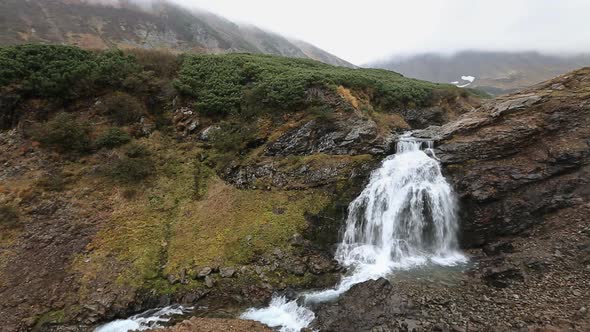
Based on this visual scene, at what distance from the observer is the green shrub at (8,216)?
17.0m

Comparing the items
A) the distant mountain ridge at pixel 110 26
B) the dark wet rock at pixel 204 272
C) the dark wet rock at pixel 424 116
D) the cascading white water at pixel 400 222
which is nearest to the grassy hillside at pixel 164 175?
the dark wet rock at pixel 204 272

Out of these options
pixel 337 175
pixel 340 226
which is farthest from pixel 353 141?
pixel 340 226

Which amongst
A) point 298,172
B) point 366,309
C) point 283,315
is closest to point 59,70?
point 298,172

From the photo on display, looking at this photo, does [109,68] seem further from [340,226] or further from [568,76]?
[568,76]

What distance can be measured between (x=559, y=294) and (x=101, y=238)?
2179 cm

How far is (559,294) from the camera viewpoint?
1238 centimetres

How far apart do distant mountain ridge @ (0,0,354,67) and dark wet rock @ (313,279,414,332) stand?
187 ft

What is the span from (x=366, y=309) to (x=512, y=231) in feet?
34.1

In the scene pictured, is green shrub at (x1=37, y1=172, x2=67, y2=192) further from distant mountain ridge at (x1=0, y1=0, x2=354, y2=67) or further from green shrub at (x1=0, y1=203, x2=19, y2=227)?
Result: distant mountain ridge at (x1=0, y1=0, x2=354, y2=67)

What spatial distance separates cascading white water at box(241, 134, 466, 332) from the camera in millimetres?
17703

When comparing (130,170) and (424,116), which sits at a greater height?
(424,116)

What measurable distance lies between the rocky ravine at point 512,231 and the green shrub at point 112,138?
744 inches

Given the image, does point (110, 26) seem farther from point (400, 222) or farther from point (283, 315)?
point (283, 315)

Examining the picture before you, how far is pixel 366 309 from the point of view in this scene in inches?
531
